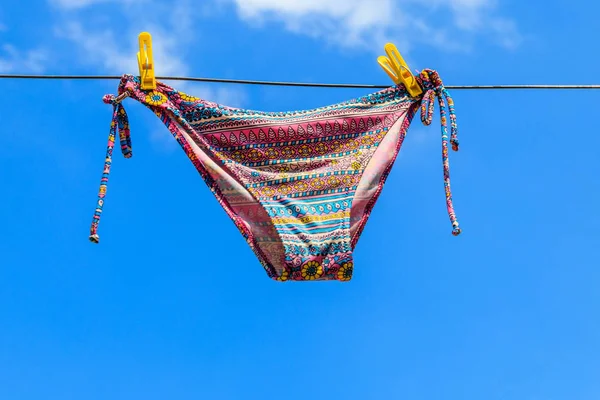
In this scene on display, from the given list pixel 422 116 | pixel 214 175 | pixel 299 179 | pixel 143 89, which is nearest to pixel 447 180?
pixel 422 116

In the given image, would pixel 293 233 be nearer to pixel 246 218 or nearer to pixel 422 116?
pixel 246 218

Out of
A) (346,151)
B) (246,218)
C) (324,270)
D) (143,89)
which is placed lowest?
(324,270)

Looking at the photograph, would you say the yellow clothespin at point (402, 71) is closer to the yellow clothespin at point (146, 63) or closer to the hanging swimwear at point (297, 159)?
the hanging swimwear at point (297, 159)

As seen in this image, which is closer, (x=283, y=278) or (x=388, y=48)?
(x=283, y=278)

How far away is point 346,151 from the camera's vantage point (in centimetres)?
462

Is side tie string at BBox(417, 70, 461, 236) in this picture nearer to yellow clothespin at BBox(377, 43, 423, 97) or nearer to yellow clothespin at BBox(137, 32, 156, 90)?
yellow clothespin at BBox(377, 43, 423, 97)

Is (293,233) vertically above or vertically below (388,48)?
below

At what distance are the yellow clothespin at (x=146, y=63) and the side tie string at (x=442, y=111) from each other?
123 centimetres

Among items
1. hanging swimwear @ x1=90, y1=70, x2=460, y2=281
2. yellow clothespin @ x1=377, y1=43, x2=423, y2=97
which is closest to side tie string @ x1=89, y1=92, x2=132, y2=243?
hanging swimwear @ x1=90, y1=70, x2=460, y2=281

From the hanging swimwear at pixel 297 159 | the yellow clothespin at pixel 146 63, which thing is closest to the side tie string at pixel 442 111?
the hanging swimwear at pixel 297 159

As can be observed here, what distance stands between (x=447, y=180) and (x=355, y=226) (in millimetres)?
459

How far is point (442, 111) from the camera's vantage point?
15.2ft

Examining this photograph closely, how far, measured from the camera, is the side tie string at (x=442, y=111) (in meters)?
4.50

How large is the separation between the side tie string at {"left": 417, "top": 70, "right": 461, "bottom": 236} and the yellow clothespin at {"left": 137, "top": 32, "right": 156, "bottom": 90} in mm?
1226
